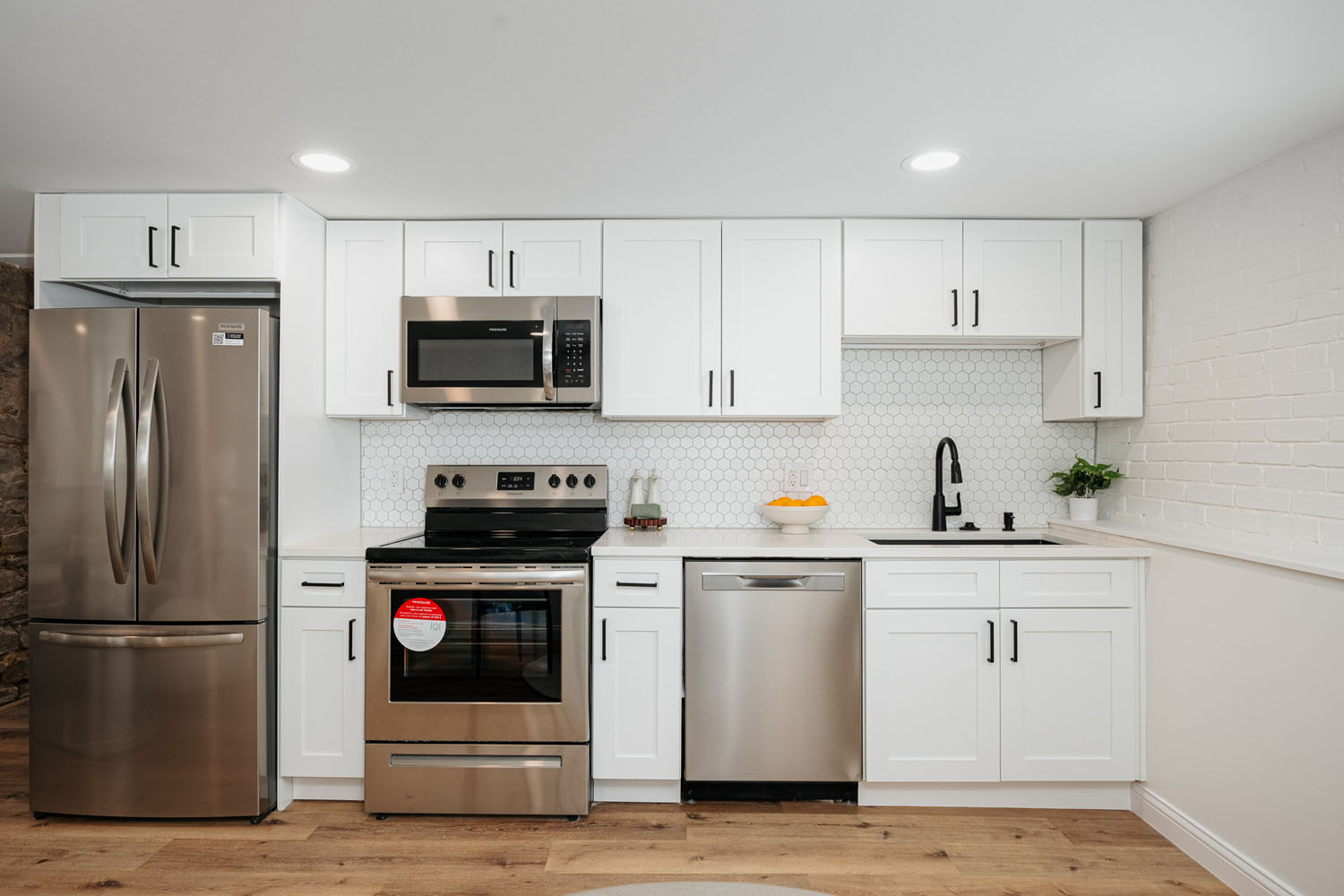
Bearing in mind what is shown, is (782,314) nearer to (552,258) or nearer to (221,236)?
(552,258)

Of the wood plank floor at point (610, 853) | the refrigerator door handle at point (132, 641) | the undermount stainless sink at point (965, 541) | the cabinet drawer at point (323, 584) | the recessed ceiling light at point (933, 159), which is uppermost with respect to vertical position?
the recessed ceiling light at point (933, 159)

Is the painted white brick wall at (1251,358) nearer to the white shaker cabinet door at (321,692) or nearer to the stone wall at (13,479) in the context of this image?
the white shaker cabinet door at (321,692)

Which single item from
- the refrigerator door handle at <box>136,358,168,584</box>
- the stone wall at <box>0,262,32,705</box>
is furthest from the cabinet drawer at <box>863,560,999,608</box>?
the stone wall at <box>0,262,32,705</box>

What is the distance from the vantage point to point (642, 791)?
2848 mm

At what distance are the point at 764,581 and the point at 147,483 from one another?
2202 mm

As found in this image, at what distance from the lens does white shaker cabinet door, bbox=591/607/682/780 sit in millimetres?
2781

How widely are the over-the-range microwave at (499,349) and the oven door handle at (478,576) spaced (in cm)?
70

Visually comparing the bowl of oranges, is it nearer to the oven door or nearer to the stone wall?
the oven door

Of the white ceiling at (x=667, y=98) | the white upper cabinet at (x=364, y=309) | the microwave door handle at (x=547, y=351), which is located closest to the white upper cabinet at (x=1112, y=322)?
the white ceiling at (x=667, y=98)

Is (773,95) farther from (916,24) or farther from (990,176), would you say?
(990,176)

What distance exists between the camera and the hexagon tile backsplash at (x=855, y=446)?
136 inches

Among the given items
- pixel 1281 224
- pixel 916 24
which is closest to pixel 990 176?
pixel 1281 224

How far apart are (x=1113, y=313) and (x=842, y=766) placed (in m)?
2.12

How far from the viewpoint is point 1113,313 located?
307 cm
